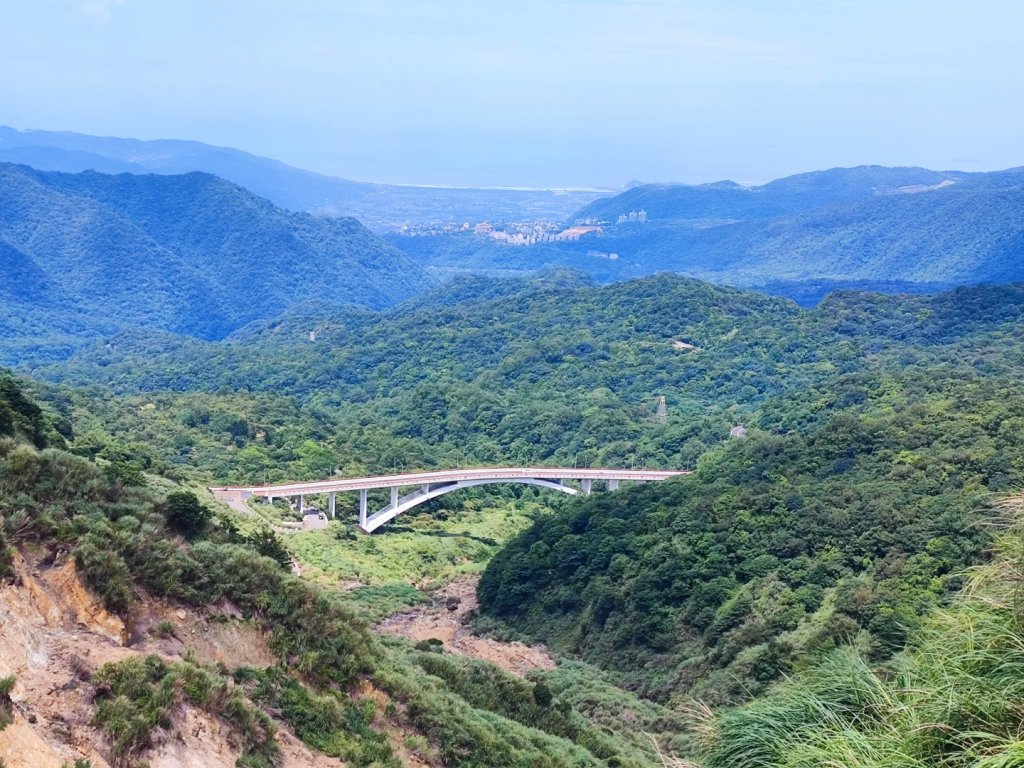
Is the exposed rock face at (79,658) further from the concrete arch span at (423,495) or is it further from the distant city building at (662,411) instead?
the distant city building at (662,411)

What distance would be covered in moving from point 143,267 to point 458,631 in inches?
6059

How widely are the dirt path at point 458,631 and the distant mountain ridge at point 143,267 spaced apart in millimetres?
117952

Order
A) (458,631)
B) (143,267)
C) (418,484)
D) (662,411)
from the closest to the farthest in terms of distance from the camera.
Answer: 1. (458,631)
2. (418,484)
3. (662,411)
4. (143,267)

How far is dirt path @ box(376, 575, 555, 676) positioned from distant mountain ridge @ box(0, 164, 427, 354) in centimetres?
11795

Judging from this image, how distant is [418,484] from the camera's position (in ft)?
172

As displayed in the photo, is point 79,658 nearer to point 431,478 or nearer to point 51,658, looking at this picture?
point 51,658

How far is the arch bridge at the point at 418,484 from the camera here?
156 feet

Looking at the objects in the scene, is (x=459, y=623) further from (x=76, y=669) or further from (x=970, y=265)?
(x=970, y=265)

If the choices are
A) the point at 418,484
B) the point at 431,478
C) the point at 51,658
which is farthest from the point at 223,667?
the point at 431,478

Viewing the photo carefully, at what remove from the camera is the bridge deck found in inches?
1863

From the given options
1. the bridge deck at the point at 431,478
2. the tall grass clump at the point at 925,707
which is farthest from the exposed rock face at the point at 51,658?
the bridge deck at the point at 431,478

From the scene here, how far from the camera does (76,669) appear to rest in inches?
466

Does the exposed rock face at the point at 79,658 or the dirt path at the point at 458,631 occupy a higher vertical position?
the exposed rock face at the point at 79,658

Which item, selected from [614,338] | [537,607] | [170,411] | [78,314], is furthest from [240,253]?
[537,607]
